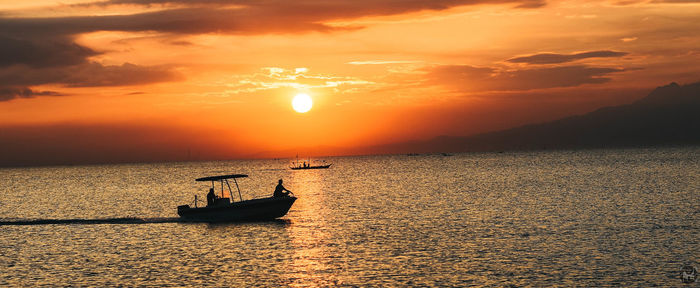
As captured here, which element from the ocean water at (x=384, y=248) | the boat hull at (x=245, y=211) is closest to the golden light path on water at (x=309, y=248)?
the ocean water at (x=384, y=248)

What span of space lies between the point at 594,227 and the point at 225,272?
31.5 meters

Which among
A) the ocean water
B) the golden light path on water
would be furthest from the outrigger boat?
the golden light path on water

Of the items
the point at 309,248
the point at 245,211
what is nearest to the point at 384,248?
the point at 309,248

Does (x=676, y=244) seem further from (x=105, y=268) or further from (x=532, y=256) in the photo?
(x=105, y=268)

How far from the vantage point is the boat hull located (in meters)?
62.5

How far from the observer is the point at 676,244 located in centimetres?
4419

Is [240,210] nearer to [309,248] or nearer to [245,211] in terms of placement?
[245,211]

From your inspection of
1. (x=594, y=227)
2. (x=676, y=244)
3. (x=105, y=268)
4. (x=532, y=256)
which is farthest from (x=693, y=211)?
(x=105, y=268)

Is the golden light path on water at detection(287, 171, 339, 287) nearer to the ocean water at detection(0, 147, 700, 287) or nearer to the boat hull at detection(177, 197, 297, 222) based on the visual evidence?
the ocean water at detection(0, 147, 700, 287)

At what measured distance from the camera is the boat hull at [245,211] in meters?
62.5

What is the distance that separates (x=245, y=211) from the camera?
205 feet

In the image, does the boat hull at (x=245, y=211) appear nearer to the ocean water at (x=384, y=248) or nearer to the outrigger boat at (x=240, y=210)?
the outrigger boat at (x=240, y=210)

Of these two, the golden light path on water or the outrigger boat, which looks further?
the outrigger boat

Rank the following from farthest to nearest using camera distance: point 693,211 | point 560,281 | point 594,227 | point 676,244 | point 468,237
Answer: point 693,211 < point 594,227 < point 468,237 < point 676,244 < point 560,281
